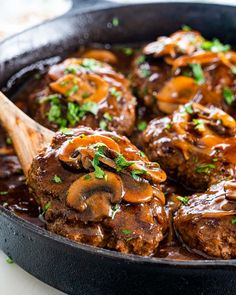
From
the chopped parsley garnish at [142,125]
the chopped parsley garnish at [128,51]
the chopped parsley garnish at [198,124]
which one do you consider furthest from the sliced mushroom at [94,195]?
the chopped parsley garnish at [128,51]

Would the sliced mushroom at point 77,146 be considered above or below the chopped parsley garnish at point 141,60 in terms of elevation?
below

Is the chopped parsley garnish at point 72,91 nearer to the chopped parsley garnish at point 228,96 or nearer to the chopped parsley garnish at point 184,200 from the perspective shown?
the chopped parsley garnish at point 228,96

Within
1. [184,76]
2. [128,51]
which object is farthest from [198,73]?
[128,51]

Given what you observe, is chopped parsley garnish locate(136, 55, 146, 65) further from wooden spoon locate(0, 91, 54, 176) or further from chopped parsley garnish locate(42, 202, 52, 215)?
chopped parsley garnish locate(42, 202, 52, 215)

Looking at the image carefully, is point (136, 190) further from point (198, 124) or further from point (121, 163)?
point (198, 124)

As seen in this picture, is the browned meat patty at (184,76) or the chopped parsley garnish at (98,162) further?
the browned meat patty at (184,76)

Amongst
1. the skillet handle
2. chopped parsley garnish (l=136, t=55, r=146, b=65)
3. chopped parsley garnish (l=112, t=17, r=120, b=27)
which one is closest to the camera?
chopped parsley garnish (l=136, t=55, r=146, b=65)

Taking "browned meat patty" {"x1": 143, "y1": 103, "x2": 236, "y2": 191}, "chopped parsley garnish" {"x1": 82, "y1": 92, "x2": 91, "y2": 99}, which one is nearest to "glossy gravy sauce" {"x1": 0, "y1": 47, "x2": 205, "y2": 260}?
"browned meat patty" {"x1": 143, "y1": 103, "x2": 236, "y2": 191}
